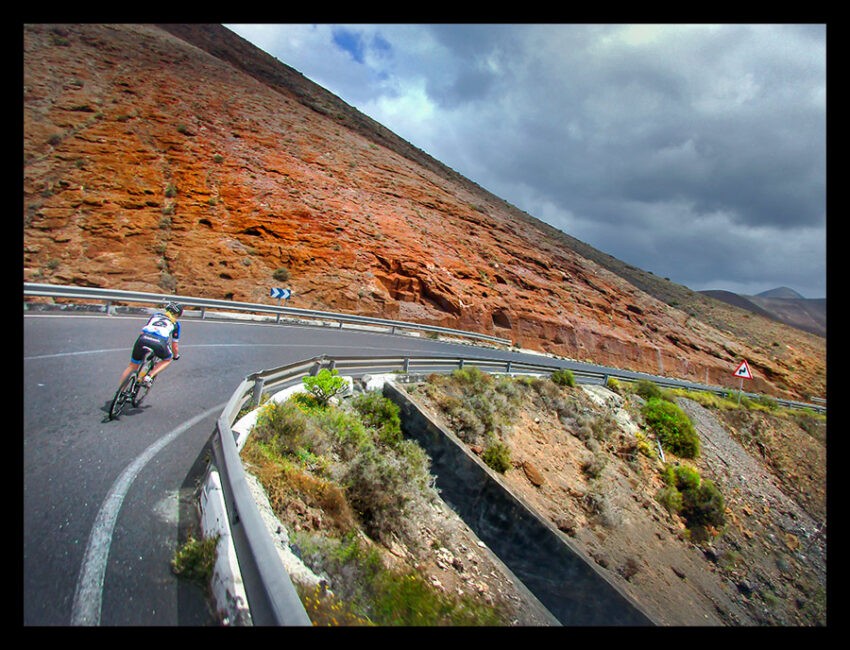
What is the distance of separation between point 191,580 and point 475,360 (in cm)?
1202

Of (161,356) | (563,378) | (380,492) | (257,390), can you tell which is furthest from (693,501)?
(161,356)

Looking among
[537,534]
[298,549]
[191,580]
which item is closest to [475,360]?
[537,534]

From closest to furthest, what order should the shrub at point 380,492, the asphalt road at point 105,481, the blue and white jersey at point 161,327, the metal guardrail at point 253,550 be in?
1. the metal guardrail at point 253,550
2. the asphalt road at point 105,481
3. the shrub at point 380,492
4. the blue and white jersey at point 161,327

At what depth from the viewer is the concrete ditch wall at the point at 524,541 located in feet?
24.8

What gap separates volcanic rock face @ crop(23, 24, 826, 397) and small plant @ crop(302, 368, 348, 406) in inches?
576

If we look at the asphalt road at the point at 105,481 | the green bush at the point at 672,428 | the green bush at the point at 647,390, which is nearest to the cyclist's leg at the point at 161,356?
the asphalt road at the point at 105,481

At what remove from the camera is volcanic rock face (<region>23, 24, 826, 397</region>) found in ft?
68.5

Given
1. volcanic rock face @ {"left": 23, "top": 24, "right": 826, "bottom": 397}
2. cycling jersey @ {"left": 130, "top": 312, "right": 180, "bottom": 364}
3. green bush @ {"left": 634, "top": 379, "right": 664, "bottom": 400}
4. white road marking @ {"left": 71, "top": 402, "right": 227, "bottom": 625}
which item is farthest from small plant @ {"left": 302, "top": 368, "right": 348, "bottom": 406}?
green bush @ {"left": 634, "top": 379, "right": 664, "bottom": 400}

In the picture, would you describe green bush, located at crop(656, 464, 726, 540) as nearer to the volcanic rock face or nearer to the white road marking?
the white road marking

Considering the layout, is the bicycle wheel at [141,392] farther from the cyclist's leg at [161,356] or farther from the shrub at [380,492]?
the shrub at [380,492]

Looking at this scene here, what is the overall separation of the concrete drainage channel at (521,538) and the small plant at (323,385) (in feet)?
2.63
